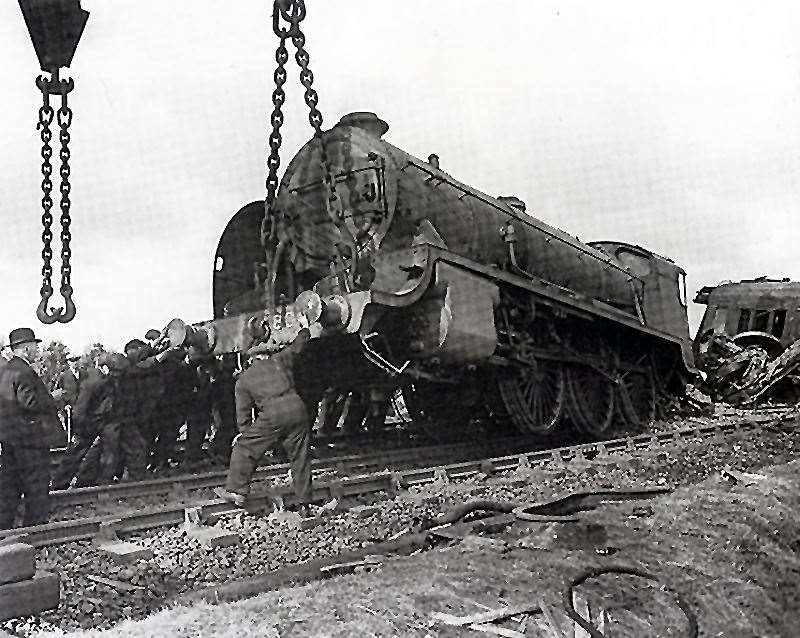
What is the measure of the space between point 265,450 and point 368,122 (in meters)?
3.03

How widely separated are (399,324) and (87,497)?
2.58m

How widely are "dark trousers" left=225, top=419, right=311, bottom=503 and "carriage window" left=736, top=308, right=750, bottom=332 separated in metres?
10.8

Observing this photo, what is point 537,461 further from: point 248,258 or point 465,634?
point 465,634

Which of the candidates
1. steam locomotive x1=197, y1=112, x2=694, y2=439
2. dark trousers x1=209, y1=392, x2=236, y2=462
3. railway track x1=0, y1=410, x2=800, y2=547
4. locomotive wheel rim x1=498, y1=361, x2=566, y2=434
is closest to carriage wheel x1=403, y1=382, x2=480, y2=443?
steam locomotive x1=197, y1=112, x2=694, y2=439

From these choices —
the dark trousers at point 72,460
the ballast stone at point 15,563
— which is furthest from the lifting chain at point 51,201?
the dark trousers at point 72,460

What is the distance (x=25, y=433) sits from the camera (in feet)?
17.2

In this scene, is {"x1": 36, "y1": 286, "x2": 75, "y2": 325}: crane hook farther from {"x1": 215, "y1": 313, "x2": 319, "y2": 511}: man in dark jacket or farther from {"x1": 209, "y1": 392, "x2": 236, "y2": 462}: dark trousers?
{"x1": 209, "y1": 392, "x2": 236, "y2": 462}: dark trousers

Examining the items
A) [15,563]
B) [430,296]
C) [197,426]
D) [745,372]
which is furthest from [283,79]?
[745,372]

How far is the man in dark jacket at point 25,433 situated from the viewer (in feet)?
16.9

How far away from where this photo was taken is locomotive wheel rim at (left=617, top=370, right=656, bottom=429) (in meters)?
9.31

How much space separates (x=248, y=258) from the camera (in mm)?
7457

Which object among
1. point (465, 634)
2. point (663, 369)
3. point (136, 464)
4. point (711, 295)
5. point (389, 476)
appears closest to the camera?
point (465, 634)

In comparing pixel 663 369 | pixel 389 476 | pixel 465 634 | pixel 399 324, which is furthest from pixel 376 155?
pixel 663 369

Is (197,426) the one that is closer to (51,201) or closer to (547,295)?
(547,295)
